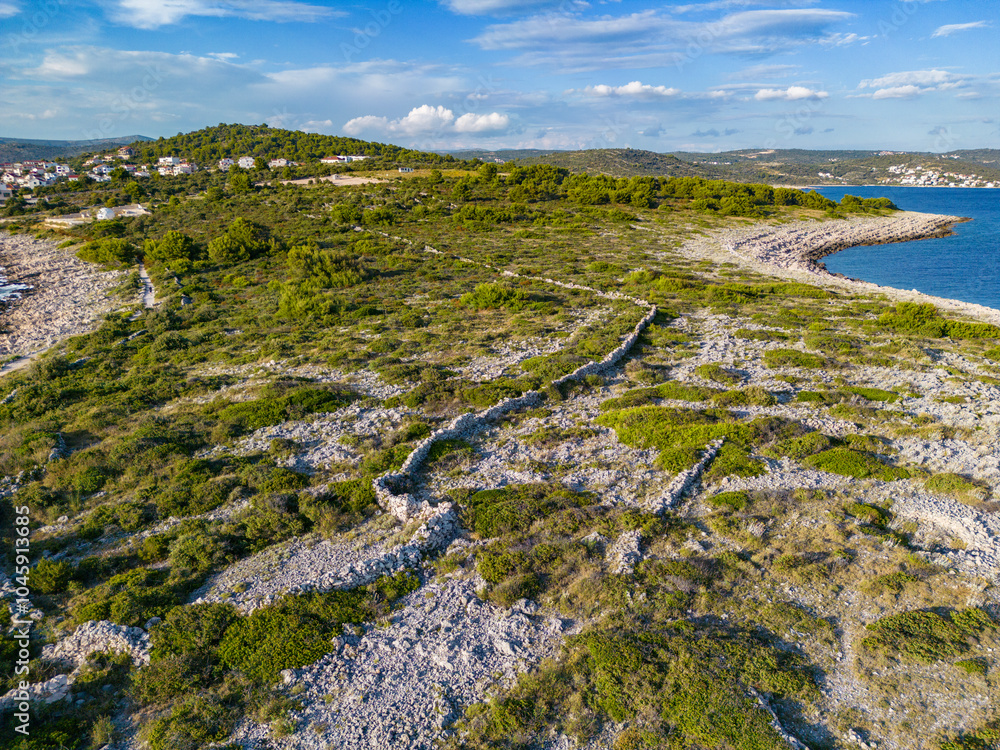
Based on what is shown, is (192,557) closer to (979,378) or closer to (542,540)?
(542,540)

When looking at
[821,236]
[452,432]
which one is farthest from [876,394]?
[821,236]

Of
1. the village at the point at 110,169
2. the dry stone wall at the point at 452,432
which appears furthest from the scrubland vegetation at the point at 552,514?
the village at the point at 110,169

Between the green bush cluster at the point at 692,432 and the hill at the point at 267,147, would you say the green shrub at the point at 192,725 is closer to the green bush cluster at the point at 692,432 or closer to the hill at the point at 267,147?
the green bush cluster at the point at 692,432

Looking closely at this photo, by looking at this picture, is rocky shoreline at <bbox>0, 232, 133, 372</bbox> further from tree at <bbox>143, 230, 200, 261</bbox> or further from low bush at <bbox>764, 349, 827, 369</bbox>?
low bush at <bbox>764, 349, 827, 369</bbox>

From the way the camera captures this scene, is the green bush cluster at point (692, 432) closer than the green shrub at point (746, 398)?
Yes

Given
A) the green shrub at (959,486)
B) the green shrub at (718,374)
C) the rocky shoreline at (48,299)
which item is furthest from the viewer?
the rocky shoreline at (48,299)

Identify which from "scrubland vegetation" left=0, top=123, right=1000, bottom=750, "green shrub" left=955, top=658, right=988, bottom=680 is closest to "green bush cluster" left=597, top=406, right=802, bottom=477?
"scrubland vegetation" left=0, top=123, right=1000, bottom=750
